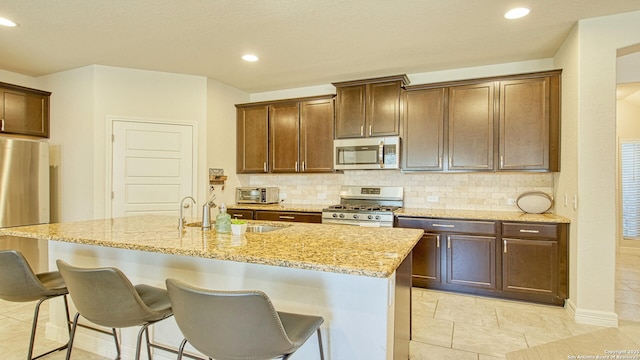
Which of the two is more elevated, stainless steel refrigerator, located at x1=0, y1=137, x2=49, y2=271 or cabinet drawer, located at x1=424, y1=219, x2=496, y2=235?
stainless steel refrigerator, located at x1=0, y1=137, x2=49, y2=271

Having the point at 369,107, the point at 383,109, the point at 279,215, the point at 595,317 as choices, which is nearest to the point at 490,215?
the point at 595,317

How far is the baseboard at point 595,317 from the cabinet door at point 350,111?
2.67m

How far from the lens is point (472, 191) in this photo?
4.01 metres

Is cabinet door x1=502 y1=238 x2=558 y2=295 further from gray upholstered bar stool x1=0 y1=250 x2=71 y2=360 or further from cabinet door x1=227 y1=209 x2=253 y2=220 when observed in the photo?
gray upholstered bar stool x1=0 y1=250 x2=71 y2=360

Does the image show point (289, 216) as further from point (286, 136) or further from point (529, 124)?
point (529, 124)

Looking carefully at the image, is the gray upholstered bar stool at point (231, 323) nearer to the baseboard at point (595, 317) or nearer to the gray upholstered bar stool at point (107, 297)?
the gray upholstered bar stool at point (107, 297)

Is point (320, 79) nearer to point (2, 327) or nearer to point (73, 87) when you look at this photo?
point (73, 87)

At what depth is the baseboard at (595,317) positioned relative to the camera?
2.76m

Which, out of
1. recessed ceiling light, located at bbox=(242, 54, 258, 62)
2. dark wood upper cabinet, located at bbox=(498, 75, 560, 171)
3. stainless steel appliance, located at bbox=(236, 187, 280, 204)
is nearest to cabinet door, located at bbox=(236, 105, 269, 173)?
stainless steel appliance, located at bbox=(236, 187, 280, 204)

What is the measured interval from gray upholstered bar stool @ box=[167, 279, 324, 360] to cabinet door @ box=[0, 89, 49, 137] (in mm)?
4111

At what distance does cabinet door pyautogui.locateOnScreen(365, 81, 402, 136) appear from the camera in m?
3.99

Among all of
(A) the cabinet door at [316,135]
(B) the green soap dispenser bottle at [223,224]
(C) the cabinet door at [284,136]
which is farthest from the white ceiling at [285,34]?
(B) the green soap dispenser bottle at [223,224]

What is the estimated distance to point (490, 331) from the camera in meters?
2.70

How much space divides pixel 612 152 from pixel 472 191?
1.45 m
